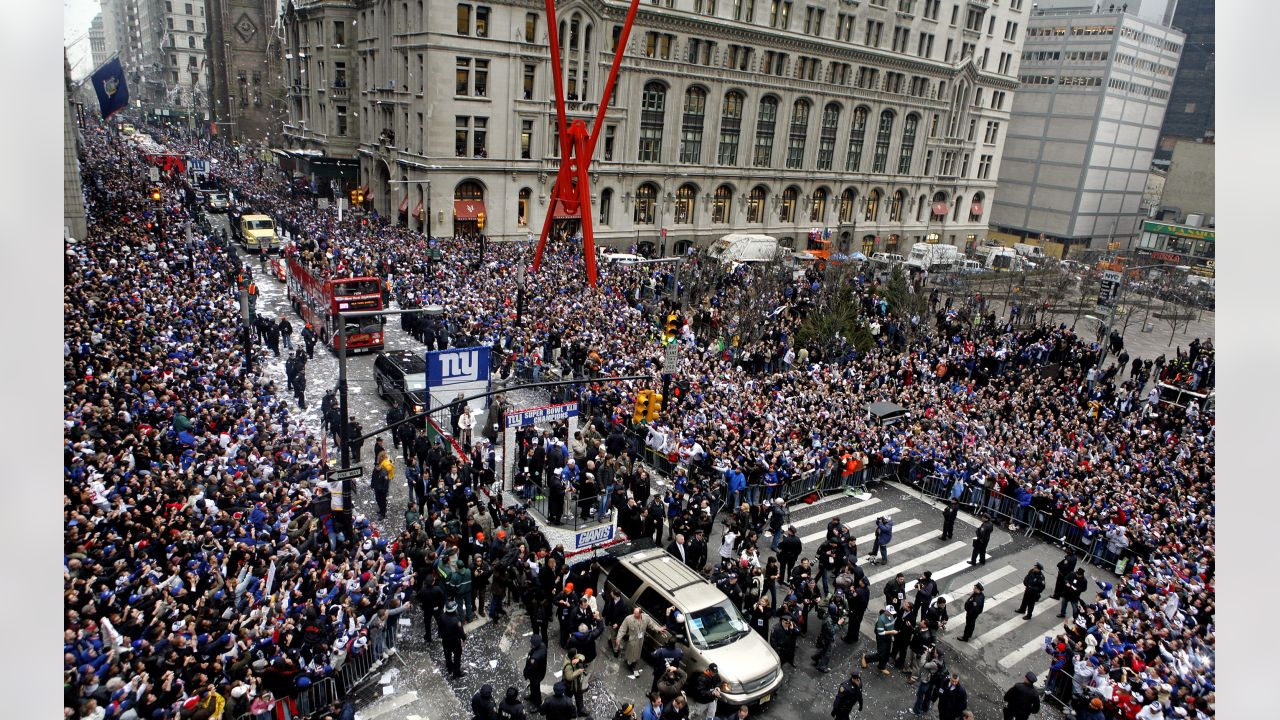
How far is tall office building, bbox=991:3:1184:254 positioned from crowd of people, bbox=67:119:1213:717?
6189cm

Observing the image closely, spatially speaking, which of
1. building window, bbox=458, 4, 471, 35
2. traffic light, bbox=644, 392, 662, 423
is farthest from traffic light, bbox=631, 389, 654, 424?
building window, bbox=458, 4, 471, 35

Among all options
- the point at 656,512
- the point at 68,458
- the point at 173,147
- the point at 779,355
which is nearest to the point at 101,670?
the point at 68,458

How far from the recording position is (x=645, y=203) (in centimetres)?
5816

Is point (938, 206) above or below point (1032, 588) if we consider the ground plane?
above

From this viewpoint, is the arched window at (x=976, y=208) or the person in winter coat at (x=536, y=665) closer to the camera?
the person in winter coat at (x=536, y=665)

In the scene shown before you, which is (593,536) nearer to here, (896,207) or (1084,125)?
(896,207)

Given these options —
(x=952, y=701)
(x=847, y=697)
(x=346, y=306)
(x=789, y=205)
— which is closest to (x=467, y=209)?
(x=346, y=306)

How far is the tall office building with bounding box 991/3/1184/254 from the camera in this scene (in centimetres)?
8300

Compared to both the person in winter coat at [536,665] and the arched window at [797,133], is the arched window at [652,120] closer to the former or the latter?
the arched window at [797,133]

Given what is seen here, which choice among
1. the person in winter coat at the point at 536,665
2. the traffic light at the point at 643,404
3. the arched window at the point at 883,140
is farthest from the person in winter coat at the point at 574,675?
the arched window at the point at 883,140

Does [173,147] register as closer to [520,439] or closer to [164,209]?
[164,209]

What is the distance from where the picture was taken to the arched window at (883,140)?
222ft

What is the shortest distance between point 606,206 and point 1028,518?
4126cm

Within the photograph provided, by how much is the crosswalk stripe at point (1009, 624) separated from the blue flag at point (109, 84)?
1396 inches
